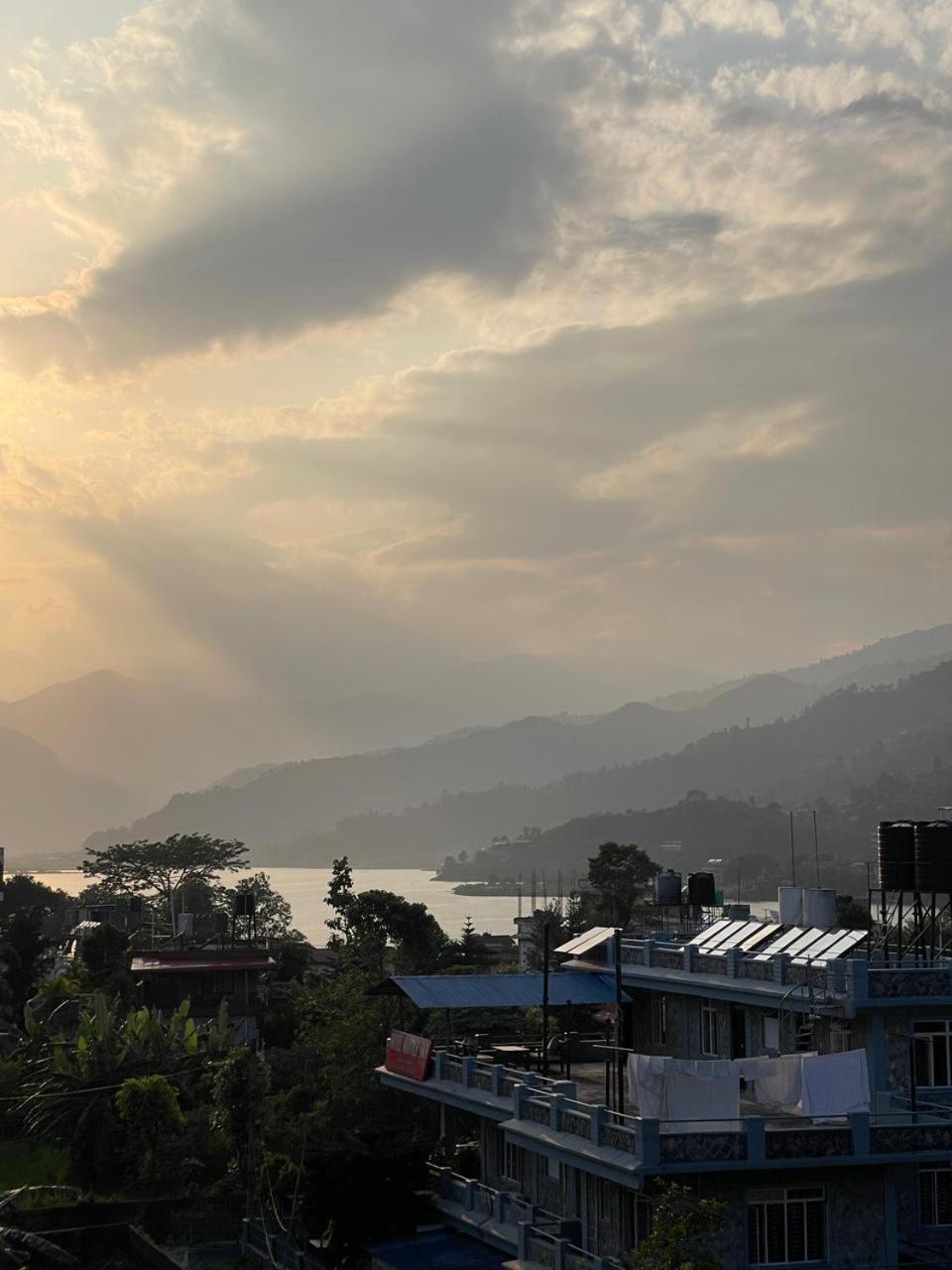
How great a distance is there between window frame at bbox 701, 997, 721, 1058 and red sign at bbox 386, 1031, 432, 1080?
858 centimetres

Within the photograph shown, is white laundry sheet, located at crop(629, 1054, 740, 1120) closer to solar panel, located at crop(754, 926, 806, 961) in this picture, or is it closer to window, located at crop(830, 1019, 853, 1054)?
window, located at crop(830, 1019, 853, 1054)

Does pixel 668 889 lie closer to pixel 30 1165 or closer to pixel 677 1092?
pixel 677 1092

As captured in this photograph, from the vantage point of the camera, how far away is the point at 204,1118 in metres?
54.5

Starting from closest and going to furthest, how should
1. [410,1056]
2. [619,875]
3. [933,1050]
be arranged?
1. [933,1050]
2. [410,1056]
3. [619,875]

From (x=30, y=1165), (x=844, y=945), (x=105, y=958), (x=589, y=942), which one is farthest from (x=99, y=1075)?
(x=844, y=945)

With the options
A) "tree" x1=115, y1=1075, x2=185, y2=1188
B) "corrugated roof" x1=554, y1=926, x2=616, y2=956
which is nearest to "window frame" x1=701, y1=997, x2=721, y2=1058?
"corrugated roof" x1=554, y1=926, x2=616, y2=956

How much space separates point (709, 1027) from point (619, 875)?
80.3 metres

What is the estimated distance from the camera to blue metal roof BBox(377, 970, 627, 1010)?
4428 centimetres

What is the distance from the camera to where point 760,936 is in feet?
138

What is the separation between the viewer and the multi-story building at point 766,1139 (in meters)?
32.0

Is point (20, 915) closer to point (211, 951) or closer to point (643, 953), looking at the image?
point (211, 951)

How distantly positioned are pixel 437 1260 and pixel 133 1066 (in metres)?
23.9

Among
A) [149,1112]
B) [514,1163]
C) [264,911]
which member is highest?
[264,911]

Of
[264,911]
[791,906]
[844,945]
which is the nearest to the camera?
[844,945]
